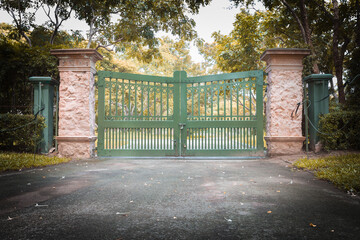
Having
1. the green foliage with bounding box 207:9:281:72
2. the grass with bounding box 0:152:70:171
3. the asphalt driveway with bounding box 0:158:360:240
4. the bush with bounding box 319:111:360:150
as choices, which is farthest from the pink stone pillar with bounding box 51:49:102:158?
the green foliage with bounding box 207:9:281:72

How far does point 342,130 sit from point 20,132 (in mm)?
8237

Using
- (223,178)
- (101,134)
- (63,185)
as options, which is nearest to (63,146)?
(101,134)

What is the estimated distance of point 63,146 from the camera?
6.52 m

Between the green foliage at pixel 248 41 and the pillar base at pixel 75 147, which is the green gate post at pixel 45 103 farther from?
the green foliage at pixel 248 41

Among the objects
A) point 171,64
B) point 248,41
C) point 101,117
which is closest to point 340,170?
point 101,117

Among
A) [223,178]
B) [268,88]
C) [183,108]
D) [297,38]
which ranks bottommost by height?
[223,178]

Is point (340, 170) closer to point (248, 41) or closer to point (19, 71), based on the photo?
point (19, 71)

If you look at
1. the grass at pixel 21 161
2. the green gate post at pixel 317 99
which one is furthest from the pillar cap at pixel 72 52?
the green gate post at pixel 317 99

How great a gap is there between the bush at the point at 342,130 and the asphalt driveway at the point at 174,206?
82.2 inches

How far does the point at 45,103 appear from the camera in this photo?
6531 millimetres

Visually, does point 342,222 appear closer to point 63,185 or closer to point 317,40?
point 63,185

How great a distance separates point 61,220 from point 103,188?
3.85ft

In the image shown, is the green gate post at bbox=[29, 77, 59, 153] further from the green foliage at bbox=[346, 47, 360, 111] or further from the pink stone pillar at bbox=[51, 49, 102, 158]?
the green foliage at bbox=[346, 47, 360, 111]

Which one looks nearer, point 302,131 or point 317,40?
point 302,131
